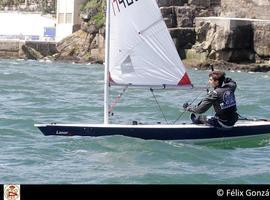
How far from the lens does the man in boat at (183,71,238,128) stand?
12.4 m

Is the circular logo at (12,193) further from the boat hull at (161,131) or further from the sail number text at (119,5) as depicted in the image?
the sail number text at (119,5)

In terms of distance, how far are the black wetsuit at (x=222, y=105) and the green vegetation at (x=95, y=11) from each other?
159ft

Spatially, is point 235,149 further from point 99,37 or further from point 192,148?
point 99,37

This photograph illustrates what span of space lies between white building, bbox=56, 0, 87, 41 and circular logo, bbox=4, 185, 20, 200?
62.1 metres

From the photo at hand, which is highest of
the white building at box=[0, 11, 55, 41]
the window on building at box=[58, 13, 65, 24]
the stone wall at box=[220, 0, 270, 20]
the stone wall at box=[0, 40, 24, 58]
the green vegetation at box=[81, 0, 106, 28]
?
the stone wall at box=[220, 0, 270, 20]

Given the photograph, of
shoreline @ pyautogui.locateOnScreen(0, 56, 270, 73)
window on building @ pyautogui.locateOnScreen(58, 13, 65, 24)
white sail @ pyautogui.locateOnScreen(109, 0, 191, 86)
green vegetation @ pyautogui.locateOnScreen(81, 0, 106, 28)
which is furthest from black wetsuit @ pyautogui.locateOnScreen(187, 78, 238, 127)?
window on building @ pyautogui.locateOnScreen(58, 13, 65, 24)

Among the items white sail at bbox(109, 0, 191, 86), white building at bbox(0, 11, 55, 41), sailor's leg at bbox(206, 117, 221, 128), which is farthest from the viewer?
white building at bbox(0, 11, 55, 41)

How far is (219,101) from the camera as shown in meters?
12.4

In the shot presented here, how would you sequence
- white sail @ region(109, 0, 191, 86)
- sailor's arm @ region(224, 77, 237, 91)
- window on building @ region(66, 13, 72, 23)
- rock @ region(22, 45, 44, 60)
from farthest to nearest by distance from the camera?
1. window on building @ region(66, 13, 72, 23)
2. rock @ region(22, 45, 44, 60)
3. white sail @ region(109, 0, 191, 86)
4. sailor's arm @ region(224, 77, 237, 91)

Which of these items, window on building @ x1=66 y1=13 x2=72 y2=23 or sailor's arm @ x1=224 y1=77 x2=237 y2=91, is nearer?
sailor's arm @ x1=224 y1=77 x2=237 y2=91

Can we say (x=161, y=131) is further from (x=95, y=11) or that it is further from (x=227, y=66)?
(x=95, y=11)

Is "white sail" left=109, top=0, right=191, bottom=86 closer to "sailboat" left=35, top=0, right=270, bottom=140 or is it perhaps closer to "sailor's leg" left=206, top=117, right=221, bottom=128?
"sailboat" left=35, top=0, right=270, bottom=140

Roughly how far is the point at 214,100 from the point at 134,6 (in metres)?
2.35

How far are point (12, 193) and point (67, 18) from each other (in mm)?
64673
